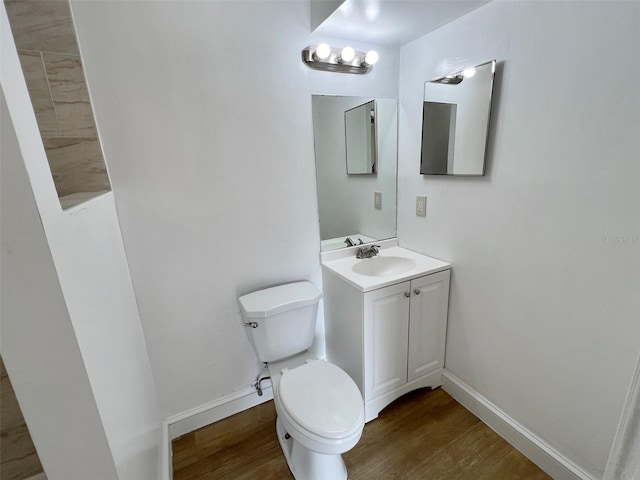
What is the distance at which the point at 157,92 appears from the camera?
50.9 inches

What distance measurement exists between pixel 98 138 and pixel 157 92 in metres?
0.32

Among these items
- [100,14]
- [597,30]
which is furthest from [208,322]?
[597,30]

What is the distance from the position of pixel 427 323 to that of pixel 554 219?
0.84 meters

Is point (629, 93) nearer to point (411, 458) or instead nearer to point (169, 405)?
point (411, 458)

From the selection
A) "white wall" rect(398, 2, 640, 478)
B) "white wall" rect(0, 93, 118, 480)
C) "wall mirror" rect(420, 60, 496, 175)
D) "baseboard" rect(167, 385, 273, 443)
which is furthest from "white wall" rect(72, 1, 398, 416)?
"white wall" rect(0, 93, 118, 480)

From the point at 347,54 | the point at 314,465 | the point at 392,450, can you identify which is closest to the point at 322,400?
the point at 314,465

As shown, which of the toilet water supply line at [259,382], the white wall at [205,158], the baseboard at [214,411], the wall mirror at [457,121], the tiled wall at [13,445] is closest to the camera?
the tiled wall at [13,445]

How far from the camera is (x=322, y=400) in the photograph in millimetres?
1257

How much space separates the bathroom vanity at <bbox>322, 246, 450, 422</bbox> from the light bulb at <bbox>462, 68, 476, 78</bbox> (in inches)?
38.8

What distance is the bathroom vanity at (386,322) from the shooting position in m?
1.53

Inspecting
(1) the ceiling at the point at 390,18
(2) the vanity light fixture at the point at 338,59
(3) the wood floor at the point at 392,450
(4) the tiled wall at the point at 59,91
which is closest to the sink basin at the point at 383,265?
(3) the wood floor at the point at 392,450

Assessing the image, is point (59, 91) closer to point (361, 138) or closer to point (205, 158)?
point (205, 158)

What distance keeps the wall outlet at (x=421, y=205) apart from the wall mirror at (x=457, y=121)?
16 centimetres

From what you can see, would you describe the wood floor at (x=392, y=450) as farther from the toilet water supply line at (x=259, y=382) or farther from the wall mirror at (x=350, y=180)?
the wall mirror at (x=350, y=180)
